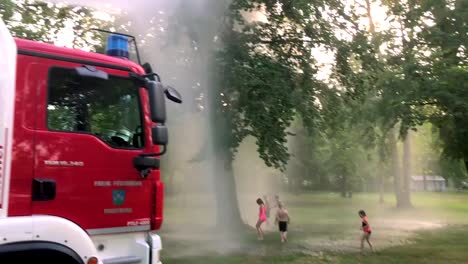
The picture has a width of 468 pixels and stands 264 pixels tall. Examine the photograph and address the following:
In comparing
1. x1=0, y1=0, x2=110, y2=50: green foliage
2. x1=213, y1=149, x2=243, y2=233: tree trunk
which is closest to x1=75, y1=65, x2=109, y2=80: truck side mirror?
x1=0, y1=0, x2=110, y2=50: green foliage

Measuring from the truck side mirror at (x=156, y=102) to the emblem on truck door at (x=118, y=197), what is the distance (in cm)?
61

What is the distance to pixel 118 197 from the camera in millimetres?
3746

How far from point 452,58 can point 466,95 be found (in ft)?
4.25

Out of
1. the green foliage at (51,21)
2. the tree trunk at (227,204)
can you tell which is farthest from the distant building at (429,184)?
the green foliage at (51,21)

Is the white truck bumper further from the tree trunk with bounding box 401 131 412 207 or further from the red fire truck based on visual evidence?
the tree trunk with bounding box 401 131 412 207

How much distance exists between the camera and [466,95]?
31.3ft

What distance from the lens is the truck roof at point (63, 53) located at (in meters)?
3.48

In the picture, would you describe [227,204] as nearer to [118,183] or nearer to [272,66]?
[272,66]

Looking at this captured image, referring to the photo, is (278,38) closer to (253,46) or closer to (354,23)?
(253,46)

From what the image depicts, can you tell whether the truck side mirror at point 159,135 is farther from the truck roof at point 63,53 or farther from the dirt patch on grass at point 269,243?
the dirt patch on grass at point 269,243

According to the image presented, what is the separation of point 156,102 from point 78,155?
667mm

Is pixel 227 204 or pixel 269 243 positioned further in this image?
pixel 227 204

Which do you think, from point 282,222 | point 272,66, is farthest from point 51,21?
point 282,222

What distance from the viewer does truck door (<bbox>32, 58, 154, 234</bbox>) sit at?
11.3 ft
